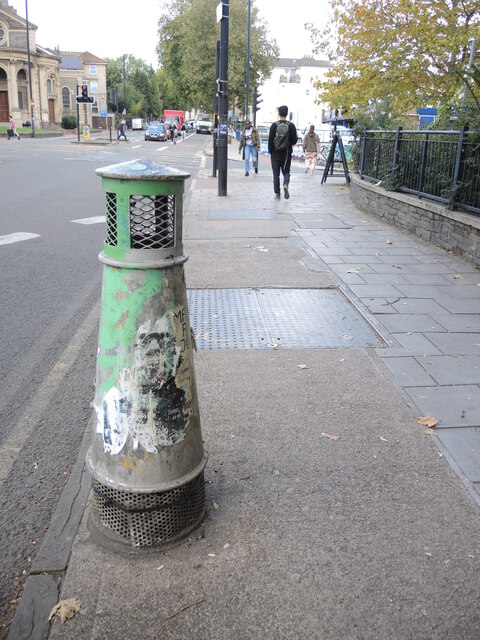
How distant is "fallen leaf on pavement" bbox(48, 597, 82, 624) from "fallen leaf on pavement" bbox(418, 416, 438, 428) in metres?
2.17

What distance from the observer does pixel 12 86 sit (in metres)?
70.2

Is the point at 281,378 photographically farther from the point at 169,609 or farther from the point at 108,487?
the point at 169,609

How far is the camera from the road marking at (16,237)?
29.1 ft

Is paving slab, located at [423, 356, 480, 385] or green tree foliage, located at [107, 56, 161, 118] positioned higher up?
green tree foliage, located at [107, 56, 161, 118]

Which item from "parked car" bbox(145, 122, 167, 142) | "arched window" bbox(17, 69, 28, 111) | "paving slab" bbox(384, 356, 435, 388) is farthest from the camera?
"arched window" bbox(17, 69, 28, 111)

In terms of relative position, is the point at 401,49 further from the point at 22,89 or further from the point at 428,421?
the point at 22,89

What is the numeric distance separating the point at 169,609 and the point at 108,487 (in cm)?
54

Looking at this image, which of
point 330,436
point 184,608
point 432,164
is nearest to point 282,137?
point 432,164

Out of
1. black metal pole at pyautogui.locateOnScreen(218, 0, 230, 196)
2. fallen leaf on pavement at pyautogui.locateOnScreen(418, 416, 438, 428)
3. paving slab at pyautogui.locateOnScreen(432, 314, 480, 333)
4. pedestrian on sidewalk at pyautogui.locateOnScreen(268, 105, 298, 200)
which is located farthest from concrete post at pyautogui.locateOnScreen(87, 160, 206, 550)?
black metal pole at pyautogui.locateOnScreen(218, 0, 230, 196)

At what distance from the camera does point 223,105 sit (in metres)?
14.7

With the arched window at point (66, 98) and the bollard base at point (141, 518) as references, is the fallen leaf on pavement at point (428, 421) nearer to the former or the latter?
the bollard base at point (141, 518)

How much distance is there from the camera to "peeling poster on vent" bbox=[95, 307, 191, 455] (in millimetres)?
2348

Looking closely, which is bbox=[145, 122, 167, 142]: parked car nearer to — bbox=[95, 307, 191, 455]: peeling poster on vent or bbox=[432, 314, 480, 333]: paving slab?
bbox=[432, 314, 480, 333]: paving slab

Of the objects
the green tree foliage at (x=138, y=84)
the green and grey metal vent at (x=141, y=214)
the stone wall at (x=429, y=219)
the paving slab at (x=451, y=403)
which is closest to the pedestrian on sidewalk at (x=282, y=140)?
the stone wall at (x=429, y=219)
